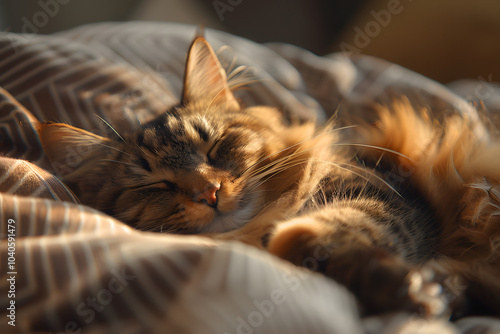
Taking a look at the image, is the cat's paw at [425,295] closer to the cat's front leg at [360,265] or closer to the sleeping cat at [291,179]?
the cat's front leg at [360,265]

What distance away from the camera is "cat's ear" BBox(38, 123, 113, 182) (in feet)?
3.45

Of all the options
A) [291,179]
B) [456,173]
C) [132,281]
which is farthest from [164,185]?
[456,173]

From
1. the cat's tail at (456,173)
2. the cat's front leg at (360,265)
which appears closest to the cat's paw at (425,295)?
the cat's front leg at (360,265)

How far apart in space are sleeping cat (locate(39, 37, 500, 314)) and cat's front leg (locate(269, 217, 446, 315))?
0.01 metres

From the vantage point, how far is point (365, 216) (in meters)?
0.87

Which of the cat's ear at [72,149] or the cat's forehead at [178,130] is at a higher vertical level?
the cat's forehead at [178,130]

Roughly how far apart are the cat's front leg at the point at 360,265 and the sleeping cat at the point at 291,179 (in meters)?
0.01

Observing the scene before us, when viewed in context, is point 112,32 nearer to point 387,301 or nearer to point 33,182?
point 33,182

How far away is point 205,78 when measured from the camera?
130 centimetres

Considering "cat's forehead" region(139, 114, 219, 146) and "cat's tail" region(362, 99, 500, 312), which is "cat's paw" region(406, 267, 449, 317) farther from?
"cat's forehead" region(139, 114, 219, 146)

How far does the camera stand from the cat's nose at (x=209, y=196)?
974mm

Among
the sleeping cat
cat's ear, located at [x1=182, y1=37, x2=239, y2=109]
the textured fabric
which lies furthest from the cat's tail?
cat's ear, located at [x1=182, y1=37, x2=239, y2=109]

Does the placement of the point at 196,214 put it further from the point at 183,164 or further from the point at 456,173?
the point at 456,173

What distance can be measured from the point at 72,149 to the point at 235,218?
21.9 inches
